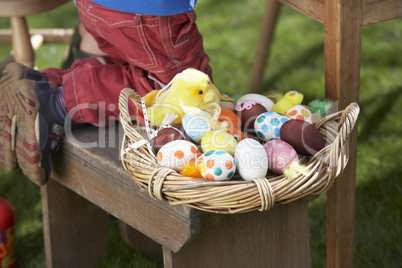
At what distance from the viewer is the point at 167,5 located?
1.22 m

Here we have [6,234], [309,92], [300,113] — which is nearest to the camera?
[300,113]

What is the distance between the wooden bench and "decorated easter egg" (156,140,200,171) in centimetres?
9

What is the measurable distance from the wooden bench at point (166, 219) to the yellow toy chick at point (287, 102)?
223mm

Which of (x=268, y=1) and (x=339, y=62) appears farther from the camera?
(x=268, y=1)

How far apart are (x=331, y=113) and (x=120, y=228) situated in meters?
0.82

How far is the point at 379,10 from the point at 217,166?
1.71ft

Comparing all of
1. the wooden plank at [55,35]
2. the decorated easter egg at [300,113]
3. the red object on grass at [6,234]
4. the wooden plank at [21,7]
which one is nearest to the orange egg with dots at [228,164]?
the decorated easter egg at [300,113]

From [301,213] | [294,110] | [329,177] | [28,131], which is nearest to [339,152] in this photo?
[329,177]

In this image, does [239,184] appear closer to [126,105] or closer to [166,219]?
[166,219]

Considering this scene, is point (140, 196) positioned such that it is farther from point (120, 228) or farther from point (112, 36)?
point (120, 228)

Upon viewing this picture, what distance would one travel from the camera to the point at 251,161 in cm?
102

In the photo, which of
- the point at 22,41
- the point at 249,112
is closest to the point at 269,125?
the point at 249,112

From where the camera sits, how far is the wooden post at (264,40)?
2150 mm

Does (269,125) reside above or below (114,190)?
above
